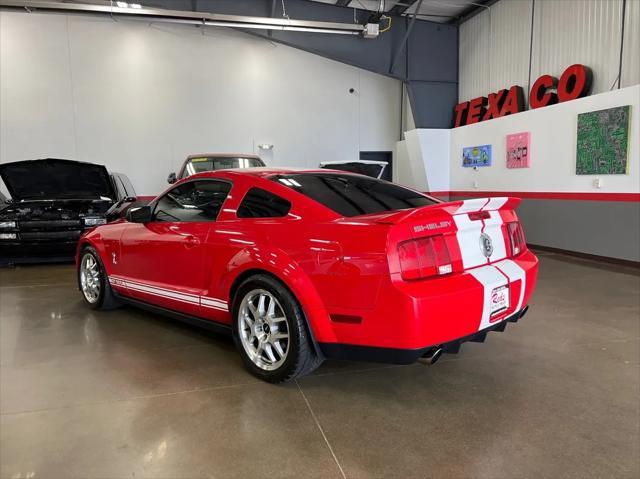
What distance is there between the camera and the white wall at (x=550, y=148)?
6.27 m

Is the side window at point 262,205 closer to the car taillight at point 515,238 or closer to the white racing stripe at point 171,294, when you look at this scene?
the white racing stripe at point 171,294

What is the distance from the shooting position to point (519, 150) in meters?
8.32

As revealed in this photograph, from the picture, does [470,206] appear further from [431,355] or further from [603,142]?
[603,142]

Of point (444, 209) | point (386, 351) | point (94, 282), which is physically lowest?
point (94, 282)

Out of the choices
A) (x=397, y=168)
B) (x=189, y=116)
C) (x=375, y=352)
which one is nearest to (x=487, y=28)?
(x=397, y=168)

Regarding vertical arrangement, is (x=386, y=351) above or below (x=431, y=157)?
below

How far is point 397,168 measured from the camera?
39.9 feet

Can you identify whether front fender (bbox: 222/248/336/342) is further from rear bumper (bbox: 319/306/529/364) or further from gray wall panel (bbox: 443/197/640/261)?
gray wall panel (bbox: 443/197/640/261)

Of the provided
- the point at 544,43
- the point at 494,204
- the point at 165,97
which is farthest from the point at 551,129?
the point at 165,97

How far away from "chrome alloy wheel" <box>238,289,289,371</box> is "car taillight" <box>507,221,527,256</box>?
141 cm

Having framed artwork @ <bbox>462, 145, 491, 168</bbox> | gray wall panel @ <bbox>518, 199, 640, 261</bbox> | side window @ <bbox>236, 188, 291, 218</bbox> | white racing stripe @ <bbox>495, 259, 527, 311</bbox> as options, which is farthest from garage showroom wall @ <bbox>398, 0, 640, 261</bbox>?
side window @ <bbox>236, 188, 291, 218</bbox>

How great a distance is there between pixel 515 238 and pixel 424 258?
0.91 meters

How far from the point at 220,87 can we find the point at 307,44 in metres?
2.41

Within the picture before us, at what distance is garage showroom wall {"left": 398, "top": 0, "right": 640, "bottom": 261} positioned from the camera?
258 inches
